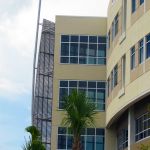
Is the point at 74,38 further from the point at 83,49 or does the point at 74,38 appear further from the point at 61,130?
the point at 61,130

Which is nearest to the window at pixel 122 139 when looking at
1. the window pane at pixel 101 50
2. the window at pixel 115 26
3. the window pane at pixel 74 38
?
the window at pixel 115 26

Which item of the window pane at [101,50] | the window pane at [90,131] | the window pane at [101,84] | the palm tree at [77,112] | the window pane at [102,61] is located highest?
the window pane at [101,50]

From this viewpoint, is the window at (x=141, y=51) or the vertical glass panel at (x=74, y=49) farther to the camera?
the vertical glass panel at (x=74, y=49)

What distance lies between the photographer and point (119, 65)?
142ft

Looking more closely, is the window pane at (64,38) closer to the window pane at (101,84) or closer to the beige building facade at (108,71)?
the beige building facade at (108,71)

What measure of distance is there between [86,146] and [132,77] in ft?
47.9

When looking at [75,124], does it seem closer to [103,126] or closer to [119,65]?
[119,65]

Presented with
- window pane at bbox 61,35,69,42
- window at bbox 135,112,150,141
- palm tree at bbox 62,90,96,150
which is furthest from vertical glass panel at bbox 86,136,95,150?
palm tree at bbox 62,90,96,150

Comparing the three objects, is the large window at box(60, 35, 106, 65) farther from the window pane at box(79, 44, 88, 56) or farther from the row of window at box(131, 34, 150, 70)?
the row of window at box(131, 34, 150, 70)

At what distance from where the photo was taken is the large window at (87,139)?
2040 inches

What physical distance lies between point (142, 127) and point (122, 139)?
23.8 feet

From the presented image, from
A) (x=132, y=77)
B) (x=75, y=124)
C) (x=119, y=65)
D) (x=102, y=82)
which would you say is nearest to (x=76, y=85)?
(x=102, y=82)

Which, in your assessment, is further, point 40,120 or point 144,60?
point 40,120

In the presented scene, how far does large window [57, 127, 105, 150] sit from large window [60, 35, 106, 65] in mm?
5881
